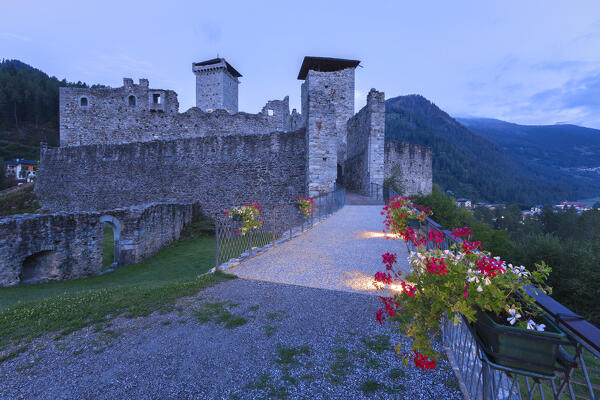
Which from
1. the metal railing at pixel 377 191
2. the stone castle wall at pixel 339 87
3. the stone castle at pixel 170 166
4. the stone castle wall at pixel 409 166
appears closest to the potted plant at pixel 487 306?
the stone castle at pixel 170 166

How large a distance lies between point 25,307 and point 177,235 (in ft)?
30.9

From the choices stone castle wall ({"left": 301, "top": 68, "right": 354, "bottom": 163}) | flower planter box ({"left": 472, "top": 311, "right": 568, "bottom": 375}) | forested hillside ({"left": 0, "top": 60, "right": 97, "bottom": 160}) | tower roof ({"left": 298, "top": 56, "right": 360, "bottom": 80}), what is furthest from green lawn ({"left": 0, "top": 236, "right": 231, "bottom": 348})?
forested hillside ({"left": 0, "top": 60, "right": 97, "bottom": 160})

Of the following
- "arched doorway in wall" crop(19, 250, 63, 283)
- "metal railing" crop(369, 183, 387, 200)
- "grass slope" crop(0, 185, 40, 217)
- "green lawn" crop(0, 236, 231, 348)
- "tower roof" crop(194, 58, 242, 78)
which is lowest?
"arched doorway in wall" crop(19, 250, 63, 283)

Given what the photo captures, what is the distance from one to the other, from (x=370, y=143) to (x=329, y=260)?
12.0 meters

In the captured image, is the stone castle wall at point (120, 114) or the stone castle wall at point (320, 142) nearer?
the stone castle wall at point (320, 142)

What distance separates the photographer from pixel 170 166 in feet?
58.3

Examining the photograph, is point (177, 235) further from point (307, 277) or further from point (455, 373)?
point (455, 373)

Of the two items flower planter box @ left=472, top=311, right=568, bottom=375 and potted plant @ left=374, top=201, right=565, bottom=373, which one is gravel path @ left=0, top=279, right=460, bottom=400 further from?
flower planter box @ left=472, top=311, right=568, bottom=375

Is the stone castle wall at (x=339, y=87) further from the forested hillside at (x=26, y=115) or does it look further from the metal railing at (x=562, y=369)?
the forested hillside at (x=26, y=115)

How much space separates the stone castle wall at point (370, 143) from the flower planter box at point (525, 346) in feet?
52.6

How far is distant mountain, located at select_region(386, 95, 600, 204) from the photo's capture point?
86562 millimetres

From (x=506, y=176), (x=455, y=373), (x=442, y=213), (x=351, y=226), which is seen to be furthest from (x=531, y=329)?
(x=506, y=176)

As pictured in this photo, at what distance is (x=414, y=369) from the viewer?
9.46 feet

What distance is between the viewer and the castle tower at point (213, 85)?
122 ft
